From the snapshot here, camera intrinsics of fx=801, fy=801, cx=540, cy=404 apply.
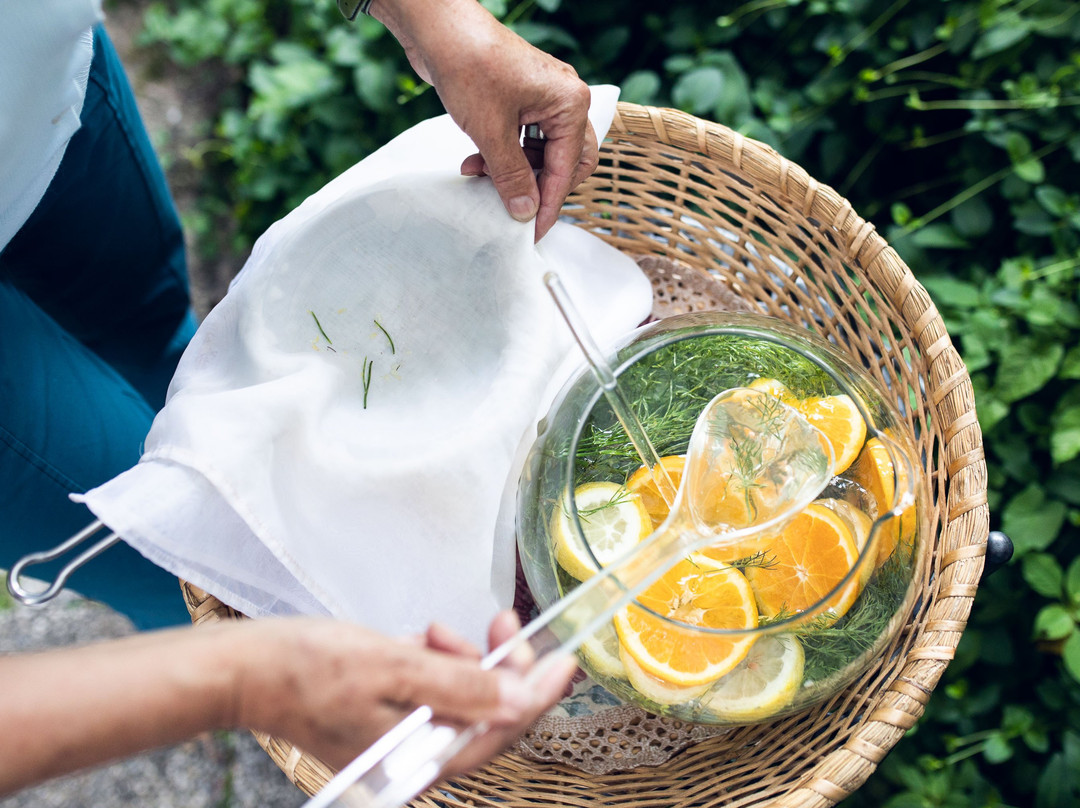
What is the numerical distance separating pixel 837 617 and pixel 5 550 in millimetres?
962

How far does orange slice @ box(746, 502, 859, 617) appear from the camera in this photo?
0.78 m

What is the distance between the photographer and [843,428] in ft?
2.70

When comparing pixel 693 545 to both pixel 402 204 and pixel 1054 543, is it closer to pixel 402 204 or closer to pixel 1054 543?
pixel 402 204

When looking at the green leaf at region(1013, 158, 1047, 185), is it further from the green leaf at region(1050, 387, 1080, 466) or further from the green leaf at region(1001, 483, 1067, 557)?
the green leaf at region(1001, 483, 1067, 557)

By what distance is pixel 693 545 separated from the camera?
69 centimetres

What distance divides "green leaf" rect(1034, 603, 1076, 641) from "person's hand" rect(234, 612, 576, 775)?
938 mm

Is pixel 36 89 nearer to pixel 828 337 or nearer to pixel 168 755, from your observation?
pixel 828 337

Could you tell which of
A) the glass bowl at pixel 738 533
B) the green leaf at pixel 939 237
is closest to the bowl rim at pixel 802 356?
the glass bowl at pixel 738 533

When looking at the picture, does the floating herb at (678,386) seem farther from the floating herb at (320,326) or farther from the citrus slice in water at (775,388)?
the floating herb at (320,326)

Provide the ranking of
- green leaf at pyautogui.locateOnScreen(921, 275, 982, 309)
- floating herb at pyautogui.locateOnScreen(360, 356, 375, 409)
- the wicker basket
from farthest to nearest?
green leaf at pyautogui.locateOnScreen(921, 275, 982, 309)
floating herb at pyautogui.locateOnScreen(360, 356, 375, 409)
the wicker basket

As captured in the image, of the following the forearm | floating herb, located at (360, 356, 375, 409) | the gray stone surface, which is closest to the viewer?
the forearm

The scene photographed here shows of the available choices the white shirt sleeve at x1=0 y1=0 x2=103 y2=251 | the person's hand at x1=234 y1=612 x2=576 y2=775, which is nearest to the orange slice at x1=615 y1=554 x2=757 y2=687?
the person's hand at x1=234 y1=612 x2=576 y2=775

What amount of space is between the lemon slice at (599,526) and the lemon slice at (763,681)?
16 centimetres

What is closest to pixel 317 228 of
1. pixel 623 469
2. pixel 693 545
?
pixel 623 469
